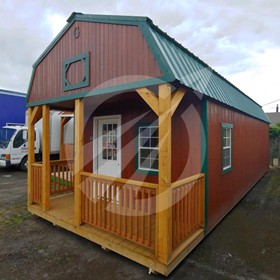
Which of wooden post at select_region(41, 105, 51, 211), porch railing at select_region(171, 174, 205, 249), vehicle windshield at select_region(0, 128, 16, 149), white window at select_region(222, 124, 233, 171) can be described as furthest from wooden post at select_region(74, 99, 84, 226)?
vehicle windshield at select_region(0, 128, 16, 149)

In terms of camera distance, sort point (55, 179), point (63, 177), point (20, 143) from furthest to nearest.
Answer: point (20, 143), point (63, 177), point (55, 179)

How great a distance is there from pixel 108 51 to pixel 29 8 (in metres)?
5.32

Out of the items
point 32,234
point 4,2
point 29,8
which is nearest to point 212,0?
point 29,8

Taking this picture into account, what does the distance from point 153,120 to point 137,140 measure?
649 millimetres

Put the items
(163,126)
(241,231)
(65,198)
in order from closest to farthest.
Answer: (163,126), (241,231), (65,198)

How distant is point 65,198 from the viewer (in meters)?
5.77

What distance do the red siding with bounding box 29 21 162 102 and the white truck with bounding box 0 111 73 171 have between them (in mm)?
7302

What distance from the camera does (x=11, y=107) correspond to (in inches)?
535

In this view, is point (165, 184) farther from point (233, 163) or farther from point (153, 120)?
point (233, 163)

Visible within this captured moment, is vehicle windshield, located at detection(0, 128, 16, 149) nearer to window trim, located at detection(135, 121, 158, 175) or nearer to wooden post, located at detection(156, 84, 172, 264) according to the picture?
window trim, located at detection(135, 121, 158, 175)

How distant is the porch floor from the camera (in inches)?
116

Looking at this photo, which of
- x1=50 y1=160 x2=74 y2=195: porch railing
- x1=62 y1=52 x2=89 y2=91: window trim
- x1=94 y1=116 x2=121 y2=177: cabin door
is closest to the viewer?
x1=62 y1=52 x2=89 y2=91: window trim

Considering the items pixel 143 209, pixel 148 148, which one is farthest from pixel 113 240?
pixel 148 148

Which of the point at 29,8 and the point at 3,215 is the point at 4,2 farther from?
the point at 3,215
